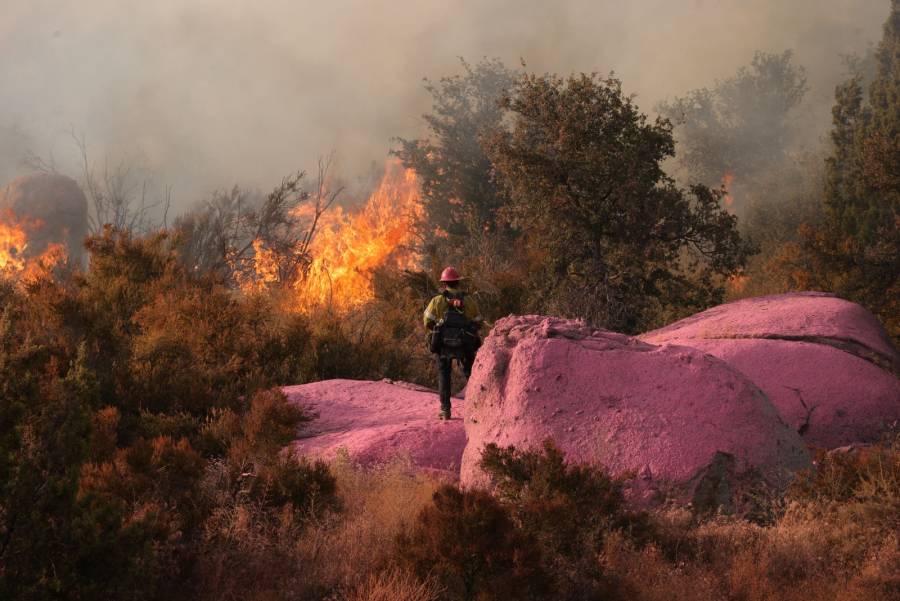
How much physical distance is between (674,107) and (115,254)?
43.3m

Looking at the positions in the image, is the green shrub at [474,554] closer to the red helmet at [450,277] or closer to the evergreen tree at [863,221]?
the red helmet at [450,277]

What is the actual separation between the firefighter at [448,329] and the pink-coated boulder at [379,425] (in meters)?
0.49

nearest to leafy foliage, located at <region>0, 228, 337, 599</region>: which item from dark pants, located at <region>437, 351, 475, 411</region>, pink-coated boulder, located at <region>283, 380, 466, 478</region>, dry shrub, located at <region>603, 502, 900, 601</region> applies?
pink-coated boulder, located at <region>283, 380, 466, 478</region>

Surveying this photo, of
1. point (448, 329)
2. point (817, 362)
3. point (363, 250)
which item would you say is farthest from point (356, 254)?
point (817, 362)

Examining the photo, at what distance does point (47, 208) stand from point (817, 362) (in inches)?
1889

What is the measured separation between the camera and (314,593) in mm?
4676

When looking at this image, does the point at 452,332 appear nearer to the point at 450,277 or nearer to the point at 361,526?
the point at 450,277

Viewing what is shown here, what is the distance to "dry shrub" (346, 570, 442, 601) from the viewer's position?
14.2 feet

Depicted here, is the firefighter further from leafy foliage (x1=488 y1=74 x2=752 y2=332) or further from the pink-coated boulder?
leafy foliage (x1=488 y1=74 x2=752 y2=332)

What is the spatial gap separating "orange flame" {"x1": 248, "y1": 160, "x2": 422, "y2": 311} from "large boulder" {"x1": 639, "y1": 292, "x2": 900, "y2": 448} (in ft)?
27.9

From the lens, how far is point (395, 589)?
175 inches

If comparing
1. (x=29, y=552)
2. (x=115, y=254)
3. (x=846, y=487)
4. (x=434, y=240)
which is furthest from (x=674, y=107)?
(x=29, y=552)

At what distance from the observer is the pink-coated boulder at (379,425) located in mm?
7723

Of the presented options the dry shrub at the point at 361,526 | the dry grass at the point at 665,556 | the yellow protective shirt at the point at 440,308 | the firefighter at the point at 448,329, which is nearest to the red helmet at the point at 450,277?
the firefighter at the point at 448,329
